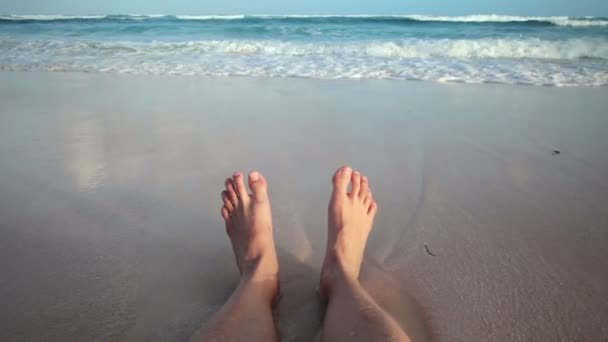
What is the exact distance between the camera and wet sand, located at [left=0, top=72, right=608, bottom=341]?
1066 mm

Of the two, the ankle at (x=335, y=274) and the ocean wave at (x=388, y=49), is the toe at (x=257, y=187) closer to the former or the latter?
the ankle at (x=335, y=274)

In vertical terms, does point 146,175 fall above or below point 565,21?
below

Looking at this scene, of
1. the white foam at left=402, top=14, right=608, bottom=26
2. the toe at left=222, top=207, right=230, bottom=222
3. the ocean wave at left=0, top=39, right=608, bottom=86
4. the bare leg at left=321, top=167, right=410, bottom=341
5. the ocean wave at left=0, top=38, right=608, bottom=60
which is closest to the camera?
the bare leg at left=321, top=167, right=410, bottom=341

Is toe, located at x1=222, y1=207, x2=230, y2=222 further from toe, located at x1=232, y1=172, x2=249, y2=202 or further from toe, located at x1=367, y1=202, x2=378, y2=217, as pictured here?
toe, located at x1=367, y1=202, x2=378, y2=217

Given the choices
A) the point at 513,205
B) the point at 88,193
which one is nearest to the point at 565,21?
the point at 513,205

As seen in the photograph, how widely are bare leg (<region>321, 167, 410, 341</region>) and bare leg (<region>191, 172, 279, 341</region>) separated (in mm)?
151

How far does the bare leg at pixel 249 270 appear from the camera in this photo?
2.87 ft

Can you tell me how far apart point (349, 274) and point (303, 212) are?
1.67 feet

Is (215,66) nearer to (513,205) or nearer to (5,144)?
(5,144)

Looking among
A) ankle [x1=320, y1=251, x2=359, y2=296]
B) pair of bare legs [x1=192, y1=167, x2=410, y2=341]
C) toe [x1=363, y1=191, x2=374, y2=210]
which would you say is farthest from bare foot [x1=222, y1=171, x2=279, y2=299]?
toe [x1=363, y1=191, x2=374, y2=210]

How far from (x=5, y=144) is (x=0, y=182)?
1.92 ft

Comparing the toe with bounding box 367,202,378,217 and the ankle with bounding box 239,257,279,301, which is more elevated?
the toe with bounding box 367,202,378,217

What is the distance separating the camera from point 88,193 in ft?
5.63

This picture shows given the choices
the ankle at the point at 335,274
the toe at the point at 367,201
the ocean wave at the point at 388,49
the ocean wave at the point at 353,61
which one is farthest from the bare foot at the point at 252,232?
the ocean wave at the point at 388,49
